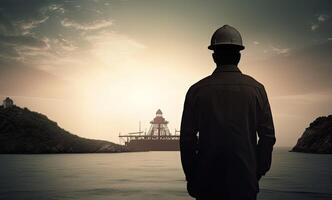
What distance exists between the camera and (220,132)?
4.49 metres

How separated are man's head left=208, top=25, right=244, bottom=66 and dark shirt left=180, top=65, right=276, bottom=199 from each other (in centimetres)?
11

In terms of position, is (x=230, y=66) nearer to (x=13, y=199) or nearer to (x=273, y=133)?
(x=273, y=133)

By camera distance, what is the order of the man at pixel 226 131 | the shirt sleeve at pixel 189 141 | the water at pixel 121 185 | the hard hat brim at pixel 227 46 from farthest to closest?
the water at pixel 121 185 → the hard hat brim at pixel 227 46 → the shirt sleeve at pixel 189 141 → the man at pixel 226 131

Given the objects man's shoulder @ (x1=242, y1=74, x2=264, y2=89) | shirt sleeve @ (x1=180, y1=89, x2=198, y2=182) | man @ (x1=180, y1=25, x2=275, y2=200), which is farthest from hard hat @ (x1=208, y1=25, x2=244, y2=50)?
shirt sleeve @ (x1=180, y1=89, x2=198, y2=182)

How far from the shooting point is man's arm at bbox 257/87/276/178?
4633 millimetres

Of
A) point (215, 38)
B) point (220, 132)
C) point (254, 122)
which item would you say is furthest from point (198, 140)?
point (215, 38)

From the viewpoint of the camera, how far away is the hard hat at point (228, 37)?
15.3ft

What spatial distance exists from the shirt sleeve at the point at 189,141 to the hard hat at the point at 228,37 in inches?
29.1

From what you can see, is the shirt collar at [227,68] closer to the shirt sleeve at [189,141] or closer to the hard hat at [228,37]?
the hard hat at [228,37]

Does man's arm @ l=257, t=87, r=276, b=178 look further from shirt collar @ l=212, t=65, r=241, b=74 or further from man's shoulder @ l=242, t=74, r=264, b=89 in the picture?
shirt collar @ l=212, t=65, r=241, b=74

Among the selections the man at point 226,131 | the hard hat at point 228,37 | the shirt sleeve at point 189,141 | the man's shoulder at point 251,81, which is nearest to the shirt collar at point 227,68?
the man at point 226,131

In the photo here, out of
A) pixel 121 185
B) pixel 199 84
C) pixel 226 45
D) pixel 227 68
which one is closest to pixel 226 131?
pixel 199 84

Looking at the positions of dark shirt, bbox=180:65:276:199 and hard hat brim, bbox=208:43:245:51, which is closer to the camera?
dark shirt, bbox=180:65:276:199

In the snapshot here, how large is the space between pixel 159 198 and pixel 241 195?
87.6 ft
